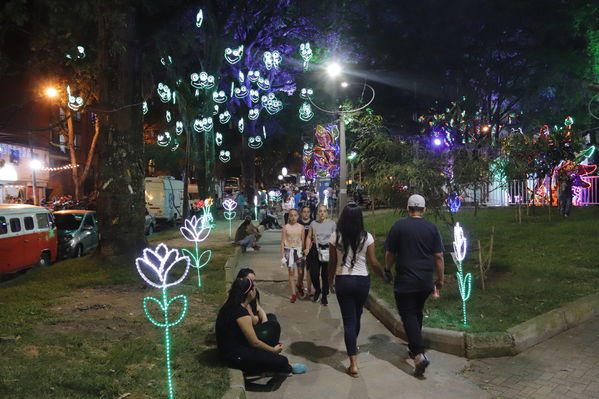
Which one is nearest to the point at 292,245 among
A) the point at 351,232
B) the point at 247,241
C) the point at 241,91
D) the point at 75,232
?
the point at 351,232

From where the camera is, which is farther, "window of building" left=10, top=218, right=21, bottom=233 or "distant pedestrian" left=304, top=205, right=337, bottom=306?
"window of building" left=10, top=218, right=21, bottom=233

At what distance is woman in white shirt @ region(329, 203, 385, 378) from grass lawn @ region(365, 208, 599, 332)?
1589 mm

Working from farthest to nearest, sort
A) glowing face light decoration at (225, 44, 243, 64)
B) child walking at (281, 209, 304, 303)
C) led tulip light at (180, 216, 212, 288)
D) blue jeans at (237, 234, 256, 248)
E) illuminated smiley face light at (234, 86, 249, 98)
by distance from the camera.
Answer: illuminated smiley face light at (234, 86, 249, 98) → glowing face light decoration at (225, 44, 243, 64) → blue jeans at (237, 234, 256, 248) → led tulip light at (180, 216, 212, 288) → child walking at (281, 209, 304, 303)

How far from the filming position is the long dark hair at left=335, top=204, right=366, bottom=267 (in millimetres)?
4874

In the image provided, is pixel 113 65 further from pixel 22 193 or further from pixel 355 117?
pixel 22 193

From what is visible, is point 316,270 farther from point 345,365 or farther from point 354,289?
point 354,289

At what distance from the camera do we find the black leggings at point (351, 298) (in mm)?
4844

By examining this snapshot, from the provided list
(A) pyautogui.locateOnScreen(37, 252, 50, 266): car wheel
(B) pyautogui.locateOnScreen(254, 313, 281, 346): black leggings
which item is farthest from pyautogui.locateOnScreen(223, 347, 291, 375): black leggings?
(A) pyautogui.locateOnScreen(37, 252, 50, 266): car wheel

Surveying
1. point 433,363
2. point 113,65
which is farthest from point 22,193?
point 433,363

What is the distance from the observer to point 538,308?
6500 millimetres

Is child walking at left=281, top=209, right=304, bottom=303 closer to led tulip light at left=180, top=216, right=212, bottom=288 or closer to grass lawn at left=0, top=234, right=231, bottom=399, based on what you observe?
grass lawn at left=0, top=234, right=231, bottom=399

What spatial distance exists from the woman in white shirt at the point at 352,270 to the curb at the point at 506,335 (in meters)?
1.29

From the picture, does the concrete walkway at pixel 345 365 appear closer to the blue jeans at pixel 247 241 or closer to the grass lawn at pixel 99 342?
the grass lawn at pixel 99 342

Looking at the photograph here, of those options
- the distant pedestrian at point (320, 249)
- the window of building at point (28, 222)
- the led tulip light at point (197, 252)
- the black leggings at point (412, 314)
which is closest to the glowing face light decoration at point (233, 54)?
the led tulip light at point (197, 252)
